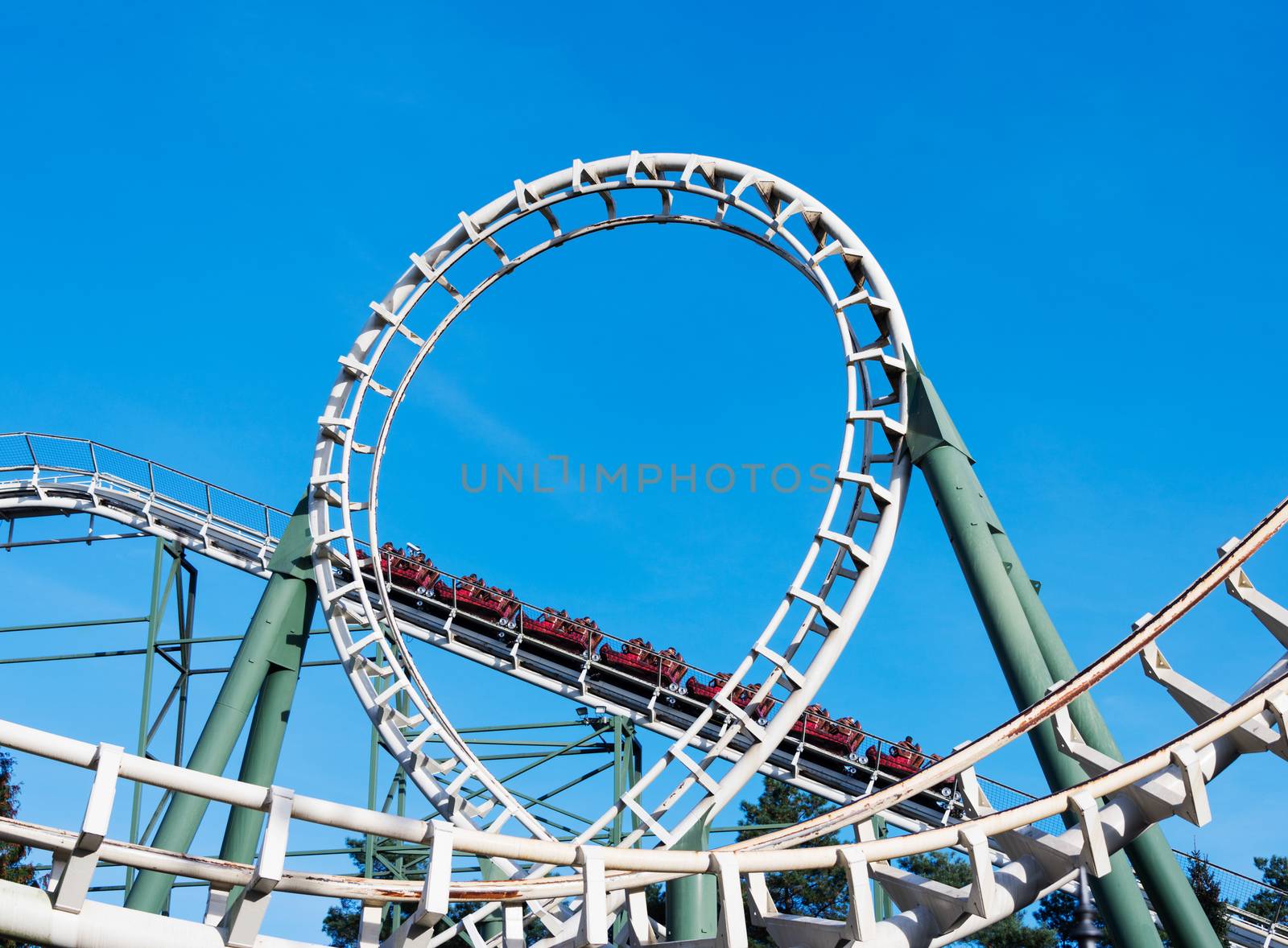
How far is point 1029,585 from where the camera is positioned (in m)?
9.34

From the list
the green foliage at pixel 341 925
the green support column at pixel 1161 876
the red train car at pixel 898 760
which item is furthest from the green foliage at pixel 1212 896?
→ the green foliage at pixel 341 925

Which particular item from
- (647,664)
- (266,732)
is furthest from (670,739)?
(266,732)

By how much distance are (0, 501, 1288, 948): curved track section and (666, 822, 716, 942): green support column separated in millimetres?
2429

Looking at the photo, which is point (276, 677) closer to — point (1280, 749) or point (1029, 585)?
point (1029, 585)

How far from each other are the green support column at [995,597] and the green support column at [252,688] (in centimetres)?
534

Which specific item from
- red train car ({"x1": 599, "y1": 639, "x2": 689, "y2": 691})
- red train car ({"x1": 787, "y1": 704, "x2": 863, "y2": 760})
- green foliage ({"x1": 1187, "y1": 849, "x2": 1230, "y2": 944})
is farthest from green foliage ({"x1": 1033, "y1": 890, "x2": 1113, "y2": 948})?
→ red train car ({"x1": 599, "y1": 639, "x2": 689, "y2": 691})

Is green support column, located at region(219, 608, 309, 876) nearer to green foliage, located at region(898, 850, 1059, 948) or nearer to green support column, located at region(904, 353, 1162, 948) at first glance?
green support column, located at region(904, 353, 1162, 948)

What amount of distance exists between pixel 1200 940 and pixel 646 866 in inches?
132

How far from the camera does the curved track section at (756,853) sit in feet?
15.5

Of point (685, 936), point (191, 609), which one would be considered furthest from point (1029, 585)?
point (191, 609)

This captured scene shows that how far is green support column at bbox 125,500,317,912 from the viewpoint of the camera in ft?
32.7

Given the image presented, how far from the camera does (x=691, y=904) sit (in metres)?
8.90

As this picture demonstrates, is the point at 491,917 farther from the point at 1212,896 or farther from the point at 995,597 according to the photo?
the point at 1212,896

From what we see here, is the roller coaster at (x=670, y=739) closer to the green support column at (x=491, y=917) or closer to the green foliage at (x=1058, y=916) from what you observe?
the green support column at (x=491, y=917)
